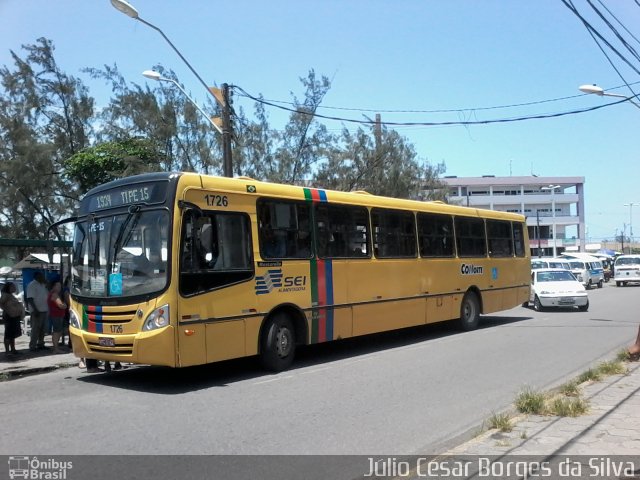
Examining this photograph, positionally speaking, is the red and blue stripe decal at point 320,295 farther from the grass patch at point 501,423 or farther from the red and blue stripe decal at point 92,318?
the grass patch at point 501,423

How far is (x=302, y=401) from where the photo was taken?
765 centimetres

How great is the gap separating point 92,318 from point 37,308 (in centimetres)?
489

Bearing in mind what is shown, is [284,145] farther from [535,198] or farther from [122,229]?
[535,198]

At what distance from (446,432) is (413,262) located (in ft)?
23.2

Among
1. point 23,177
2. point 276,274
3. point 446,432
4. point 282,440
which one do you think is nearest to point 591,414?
point 446,432

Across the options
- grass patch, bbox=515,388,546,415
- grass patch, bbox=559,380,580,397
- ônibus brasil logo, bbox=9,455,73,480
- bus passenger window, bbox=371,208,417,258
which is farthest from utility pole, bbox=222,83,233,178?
ônibus brasil logo, bbox=9,455,73,480

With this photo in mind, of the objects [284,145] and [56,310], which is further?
[284,145]

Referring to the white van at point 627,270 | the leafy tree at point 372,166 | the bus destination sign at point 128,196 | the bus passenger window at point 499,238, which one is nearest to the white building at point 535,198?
the white van at point 627,270

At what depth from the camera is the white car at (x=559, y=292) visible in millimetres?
20484

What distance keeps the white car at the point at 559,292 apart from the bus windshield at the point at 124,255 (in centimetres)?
1531

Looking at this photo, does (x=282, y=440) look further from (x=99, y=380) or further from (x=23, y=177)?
(x=23, y=177)

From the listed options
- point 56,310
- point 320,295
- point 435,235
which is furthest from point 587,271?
point 56,310

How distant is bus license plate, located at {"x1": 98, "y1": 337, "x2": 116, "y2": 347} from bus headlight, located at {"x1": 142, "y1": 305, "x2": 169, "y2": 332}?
707 mm

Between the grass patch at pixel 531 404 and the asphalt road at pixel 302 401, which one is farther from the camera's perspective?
the grass patch at pixel 531 404
